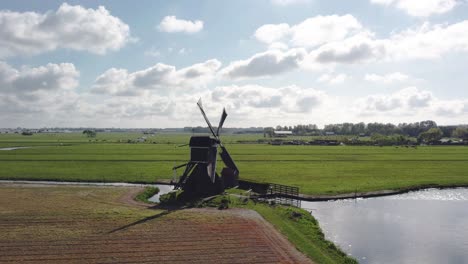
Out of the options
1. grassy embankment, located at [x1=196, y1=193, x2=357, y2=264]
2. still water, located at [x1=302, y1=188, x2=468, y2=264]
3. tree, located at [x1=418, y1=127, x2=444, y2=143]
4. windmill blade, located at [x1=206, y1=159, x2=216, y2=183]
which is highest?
tree, located at [x1=418, y1=127, x2=444, y2=143]

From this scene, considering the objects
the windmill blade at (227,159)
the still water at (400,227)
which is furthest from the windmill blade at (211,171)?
the still water at (400,227)

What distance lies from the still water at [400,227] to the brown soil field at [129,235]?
537cm

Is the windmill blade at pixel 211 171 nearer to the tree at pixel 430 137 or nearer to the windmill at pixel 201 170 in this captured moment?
the windmill at pixel 201 170

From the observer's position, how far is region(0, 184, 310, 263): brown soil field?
20406 millimetres

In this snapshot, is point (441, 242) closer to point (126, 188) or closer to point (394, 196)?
point (394, 196)

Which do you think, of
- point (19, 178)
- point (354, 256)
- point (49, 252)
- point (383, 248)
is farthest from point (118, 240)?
point (19, 178)

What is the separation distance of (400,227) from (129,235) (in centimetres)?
2051

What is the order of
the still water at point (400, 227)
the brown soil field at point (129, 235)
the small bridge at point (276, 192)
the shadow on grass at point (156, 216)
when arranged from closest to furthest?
the brown soil field at point (129, 235)
the still water at point (400, 227)
the shadow on grass at point (156, 216)
the small bridge at point (276, 192)

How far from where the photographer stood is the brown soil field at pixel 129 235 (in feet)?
66.9

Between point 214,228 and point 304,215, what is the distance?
8917mm

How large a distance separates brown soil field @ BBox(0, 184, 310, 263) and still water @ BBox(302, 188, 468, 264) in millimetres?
5371

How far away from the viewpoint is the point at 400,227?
28406mm

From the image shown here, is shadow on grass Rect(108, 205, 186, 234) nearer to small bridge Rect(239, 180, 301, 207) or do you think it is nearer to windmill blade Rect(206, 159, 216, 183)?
windmill blade Rect(206, 159, 216, 183)

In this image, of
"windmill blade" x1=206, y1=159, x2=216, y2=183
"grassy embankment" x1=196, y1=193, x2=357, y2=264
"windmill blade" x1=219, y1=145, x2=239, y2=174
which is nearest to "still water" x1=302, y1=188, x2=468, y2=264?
"grassy embankment" x1=196, y1=193, x2=357, y2=264
